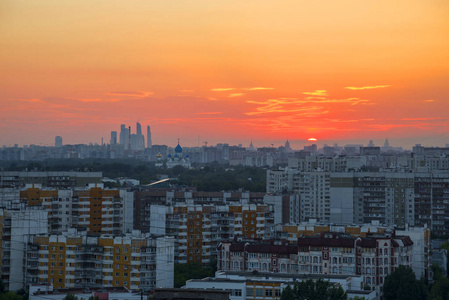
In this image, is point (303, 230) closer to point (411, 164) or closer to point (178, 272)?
point (178, 272)

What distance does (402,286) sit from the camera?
2041cm

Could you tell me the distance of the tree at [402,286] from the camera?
66.6 ft

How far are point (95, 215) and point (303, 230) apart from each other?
783cm

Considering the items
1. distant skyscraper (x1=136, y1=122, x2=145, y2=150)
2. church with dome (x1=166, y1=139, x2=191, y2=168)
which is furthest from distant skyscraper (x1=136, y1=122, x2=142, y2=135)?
church with dome (x1=166, y1=139, x2=191, y2=168)

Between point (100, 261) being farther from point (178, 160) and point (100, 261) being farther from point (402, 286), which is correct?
Result: point (178, 160)

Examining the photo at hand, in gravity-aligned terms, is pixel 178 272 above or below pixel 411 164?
below

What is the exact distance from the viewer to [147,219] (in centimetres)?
3322

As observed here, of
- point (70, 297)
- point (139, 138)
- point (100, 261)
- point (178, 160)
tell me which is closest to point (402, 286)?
point (100, 261)

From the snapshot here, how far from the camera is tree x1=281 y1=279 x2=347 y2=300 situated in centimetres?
1669

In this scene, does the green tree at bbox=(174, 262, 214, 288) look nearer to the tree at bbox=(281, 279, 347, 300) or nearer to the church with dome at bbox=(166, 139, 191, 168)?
the tree at bbox=(281, 279, 347, 300)

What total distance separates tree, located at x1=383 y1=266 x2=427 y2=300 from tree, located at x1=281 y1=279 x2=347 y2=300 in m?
3.86

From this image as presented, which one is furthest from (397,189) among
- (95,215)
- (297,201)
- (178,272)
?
(178,272)

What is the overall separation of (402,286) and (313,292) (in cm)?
440

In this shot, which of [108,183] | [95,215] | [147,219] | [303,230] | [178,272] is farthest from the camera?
[108,183]
